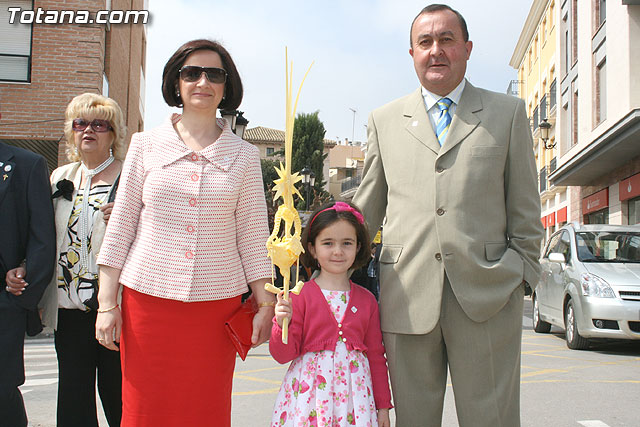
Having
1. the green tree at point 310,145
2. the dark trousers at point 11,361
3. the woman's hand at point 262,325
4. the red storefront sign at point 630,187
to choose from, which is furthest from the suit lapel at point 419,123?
the green tree at point 310,145

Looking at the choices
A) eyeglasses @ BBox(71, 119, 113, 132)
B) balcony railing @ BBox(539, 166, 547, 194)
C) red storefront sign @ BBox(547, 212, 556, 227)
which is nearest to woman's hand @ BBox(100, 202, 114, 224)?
eyeglasses @ BBox(71, 119, 113, 132)

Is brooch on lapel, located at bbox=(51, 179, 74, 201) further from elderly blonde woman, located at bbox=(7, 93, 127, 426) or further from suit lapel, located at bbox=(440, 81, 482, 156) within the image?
suit lapel, located at bbox=(440, 81, 482, 156)

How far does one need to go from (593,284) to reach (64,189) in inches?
287

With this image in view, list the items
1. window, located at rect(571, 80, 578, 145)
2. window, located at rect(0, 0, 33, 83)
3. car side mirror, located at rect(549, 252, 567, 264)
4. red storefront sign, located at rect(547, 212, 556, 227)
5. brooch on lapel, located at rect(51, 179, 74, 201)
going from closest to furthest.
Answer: brooch on lapel, located at rect(51, 179, 74, 201) < car side mirror, located at rect(549, 252, 567, 264) < window, located at rect(0, 0, 33, 83) < window, located at rect(571, 80, 578, 145) < red storefront sign, located at rect(547, 212, 556, 227)

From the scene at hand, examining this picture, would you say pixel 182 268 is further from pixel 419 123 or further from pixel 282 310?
pixel 419 123

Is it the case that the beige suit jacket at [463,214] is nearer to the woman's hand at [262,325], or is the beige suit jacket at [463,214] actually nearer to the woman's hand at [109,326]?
the woman's hand at [262,325]

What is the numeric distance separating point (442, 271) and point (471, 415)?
2.13 feet

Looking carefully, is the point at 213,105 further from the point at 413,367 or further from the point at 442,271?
the point at 413,367

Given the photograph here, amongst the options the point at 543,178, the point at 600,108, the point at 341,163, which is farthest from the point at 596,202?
the point at 341,163

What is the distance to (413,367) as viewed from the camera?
287cm

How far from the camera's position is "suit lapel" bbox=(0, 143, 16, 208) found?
123 inches

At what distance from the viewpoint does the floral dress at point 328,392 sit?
284 centimetres

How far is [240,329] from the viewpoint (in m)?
2.76

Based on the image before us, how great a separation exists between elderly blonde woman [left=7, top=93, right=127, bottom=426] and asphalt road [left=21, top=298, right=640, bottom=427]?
5.62 ft
